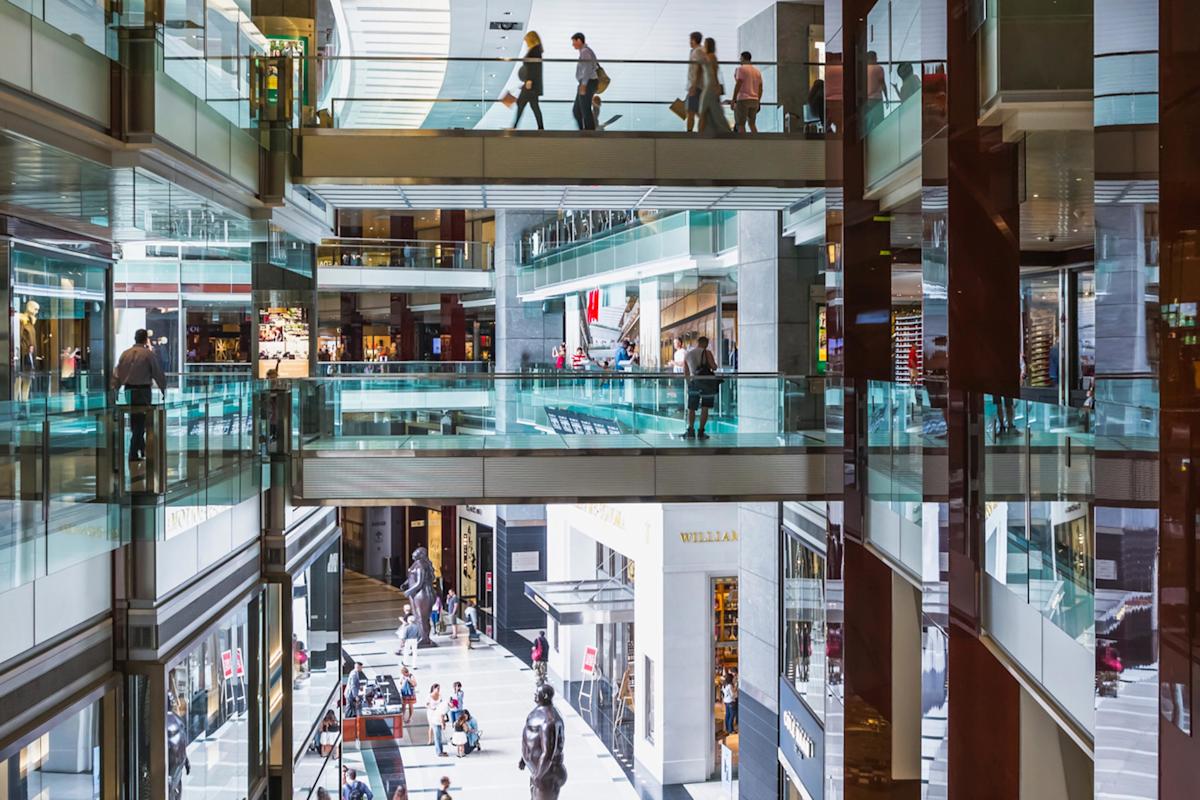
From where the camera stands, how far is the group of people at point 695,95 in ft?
45.0

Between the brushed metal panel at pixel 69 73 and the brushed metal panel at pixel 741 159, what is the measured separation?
694 centimetres

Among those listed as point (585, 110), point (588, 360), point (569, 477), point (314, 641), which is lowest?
point (314, 641)

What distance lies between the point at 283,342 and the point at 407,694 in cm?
1135

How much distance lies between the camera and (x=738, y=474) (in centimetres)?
1285

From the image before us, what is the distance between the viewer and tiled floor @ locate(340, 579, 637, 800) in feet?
64.5

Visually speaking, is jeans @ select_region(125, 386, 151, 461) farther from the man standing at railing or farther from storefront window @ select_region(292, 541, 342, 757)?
storefront window @ select_region(292, 541, 342, 757)

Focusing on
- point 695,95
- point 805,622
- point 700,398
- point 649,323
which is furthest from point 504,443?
point 649,323

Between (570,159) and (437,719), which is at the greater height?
(570,159)

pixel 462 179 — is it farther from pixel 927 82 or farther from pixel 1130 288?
pixel 1130 288

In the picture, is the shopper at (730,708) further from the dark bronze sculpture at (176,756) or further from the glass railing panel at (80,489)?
the glass railing panel at (80,489)

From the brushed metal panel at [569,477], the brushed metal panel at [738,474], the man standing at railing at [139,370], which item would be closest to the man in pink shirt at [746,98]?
the brushed metal panel at [738,474]

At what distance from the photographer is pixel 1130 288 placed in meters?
3.92

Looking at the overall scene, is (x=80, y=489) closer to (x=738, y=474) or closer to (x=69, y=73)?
(x=69, y=73)

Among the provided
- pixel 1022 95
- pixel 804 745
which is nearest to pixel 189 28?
pixel 1022 95
